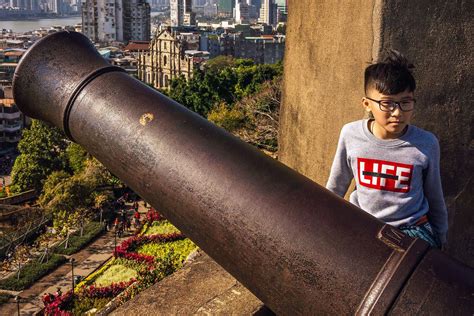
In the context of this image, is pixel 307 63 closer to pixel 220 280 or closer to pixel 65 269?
pixel 220 280

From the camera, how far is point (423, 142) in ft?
5.14

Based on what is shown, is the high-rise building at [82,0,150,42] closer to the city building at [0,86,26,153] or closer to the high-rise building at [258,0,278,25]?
the city building at [0,86,26,153]

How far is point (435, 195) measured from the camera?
160cm

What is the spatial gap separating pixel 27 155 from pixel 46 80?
745 inches

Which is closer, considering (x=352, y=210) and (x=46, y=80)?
(x=352, y=210)

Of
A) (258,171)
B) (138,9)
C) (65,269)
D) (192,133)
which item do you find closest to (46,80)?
(192,133)

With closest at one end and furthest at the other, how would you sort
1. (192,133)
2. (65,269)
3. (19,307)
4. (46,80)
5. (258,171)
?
(258,171)
(192,133)
(46,80)
(19,307)
(65,269)

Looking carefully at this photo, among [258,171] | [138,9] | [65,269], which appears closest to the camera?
[258,171]

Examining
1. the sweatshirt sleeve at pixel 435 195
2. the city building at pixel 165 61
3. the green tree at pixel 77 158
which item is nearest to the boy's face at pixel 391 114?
the sweatshirt sleeve at pixel 435 195

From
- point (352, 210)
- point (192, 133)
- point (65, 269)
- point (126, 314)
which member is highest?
point (192, 133)

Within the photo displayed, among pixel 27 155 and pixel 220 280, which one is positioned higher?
pixel 220 280

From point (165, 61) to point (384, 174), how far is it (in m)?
40.9

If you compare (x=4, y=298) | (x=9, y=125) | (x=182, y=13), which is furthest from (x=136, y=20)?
(x=4, y=298)

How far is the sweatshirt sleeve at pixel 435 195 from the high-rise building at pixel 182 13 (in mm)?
120647
